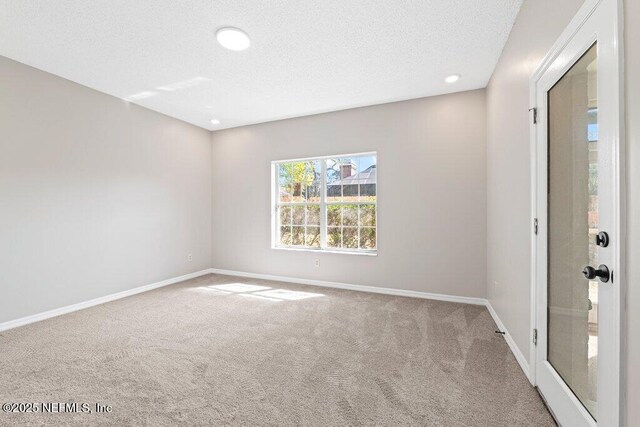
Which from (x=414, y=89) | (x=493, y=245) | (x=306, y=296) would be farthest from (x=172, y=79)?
(x=493, y=245)

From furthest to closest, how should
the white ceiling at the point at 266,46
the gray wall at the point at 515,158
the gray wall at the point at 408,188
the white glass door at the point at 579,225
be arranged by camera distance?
the gray wall at the point at 408,188, the white ceiling at the point at 266,46, the gray wall at the point at 515,158, the white glass door at the point at 579,225

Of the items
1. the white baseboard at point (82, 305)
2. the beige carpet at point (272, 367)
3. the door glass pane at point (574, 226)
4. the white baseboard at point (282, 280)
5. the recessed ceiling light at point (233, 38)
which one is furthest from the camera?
the white baseboard at point (82, 305)

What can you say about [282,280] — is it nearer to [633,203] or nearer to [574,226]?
[574,226]

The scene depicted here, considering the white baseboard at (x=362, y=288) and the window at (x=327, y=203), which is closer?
the white baseboard at (x=362, y=288)

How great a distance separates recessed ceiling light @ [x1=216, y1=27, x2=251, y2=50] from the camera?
7.89 feet

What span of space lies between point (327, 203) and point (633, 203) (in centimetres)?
369

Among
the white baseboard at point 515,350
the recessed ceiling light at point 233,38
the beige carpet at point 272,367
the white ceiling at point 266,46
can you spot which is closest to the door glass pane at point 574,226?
the white baseboard at point 515,350

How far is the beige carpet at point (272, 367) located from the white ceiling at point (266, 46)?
2.75 m

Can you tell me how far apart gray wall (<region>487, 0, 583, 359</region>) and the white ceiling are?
1.03ft

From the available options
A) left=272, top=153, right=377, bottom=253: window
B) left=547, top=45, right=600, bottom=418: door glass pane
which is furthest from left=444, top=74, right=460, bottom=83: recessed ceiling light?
left=547, top=45, right=600, bottom=418: door glass pane

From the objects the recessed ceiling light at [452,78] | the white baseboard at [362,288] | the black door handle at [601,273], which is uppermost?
the recessed ceiling light at [452,78]

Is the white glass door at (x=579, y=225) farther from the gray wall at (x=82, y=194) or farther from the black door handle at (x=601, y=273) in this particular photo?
the gray wall at (x=82, y=194)

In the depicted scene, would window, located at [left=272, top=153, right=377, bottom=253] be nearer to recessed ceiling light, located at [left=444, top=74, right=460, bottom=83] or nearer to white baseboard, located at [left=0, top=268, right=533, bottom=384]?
white baseboard, located at [left=0, top=268, right=533, bottom=384]

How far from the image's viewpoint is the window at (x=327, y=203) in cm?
427
